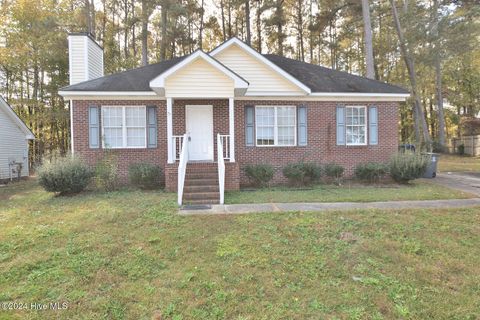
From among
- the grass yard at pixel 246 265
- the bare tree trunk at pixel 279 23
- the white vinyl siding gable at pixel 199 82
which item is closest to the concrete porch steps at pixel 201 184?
the grass yard at pixel 246 265

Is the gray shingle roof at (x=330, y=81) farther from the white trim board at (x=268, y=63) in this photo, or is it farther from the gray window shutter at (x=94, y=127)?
the gray window shutter at (x=94, y=127)

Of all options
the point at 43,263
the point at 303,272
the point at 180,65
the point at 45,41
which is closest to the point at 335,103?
the point at 180,65

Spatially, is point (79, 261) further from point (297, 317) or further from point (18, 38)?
point (18, 38)

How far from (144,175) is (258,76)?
5.59 m

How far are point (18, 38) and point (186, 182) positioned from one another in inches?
829

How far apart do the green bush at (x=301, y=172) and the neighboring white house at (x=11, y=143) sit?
1524 centimetres

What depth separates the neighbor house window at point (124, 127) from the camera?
420 inches

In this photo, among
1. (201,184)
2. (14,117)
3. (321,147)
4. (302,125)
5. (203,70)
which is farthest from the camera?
(14,117)

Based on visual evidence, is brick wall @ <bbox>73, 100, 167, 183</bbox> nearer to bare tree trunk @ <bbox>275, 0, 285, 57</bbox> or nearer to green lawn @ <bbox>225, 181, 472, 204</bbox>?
green lawn @ <bbox>225, 181, 472, 204</bbox>

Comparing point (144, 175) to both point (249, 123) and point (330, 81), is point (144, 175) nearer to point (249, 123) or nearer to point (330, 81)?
point (249, 123)

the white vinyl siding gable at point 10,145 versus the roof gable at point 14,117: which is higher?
the roof gable at point 14,117

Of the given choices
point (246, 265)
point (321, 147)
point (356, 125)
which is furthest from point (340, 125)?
point (246, 265)

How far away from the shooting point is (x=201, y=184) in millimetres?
8727

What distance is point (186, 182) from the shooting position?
28.9ft
